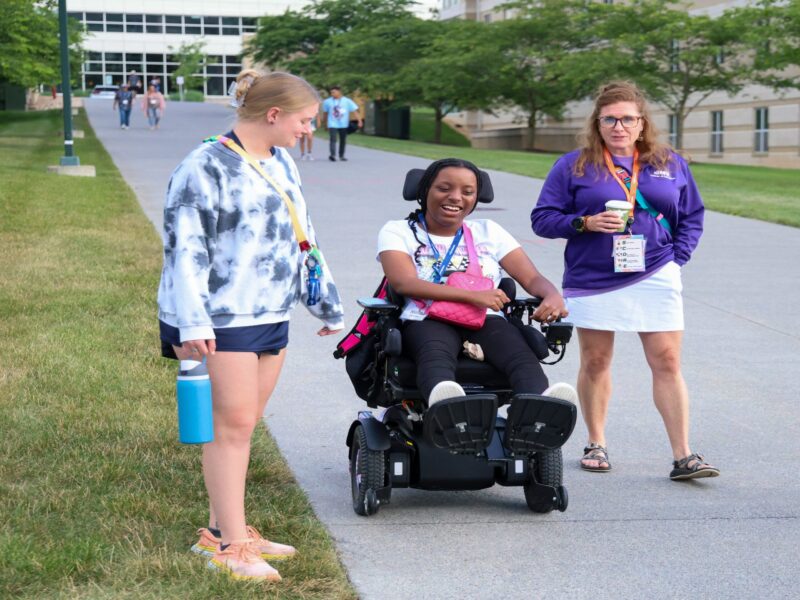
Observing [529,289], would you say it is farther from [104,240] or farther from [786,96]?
[786,96]

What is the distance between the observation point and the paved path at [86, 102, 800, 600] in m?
4.48

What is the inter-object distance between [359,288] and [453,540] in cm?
682

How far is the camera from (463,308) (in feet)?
Result: 17.0

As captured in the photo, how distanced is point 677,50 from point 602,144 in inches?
1430

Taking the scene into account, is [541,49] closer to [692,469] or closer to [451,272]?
[692,469]

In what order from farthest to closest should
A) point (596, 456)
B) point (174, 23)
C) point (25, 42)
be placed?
point (174, 23), point (25, 42), point (596, 456)

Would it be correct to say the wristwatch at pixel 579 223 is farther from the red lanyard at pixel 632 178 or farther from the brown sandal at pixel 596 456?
the brown sandal at pixel 596 456

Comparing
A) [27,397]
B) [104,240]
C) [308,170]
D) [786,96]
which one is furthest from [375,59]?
[27,397]

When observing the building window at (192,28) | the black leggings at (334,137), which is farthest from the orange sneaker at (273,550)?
the building window at (192,28)

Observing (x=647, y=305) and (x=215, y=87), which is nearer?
(x=647, y=305)

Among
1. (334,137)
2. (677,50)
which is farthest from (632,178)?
(677,50)

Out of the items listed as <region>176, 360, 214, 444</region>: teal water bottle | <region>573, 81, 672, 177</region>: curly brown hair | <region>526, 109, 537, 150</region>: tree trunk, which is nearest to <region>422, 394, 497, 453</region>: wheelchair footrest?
<region>176, 360, 214, 444</region>: teal water bottle

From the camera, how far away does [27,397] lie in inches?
271

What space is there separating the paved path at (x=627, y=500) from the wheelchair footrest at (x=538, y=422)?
39 centimetres
